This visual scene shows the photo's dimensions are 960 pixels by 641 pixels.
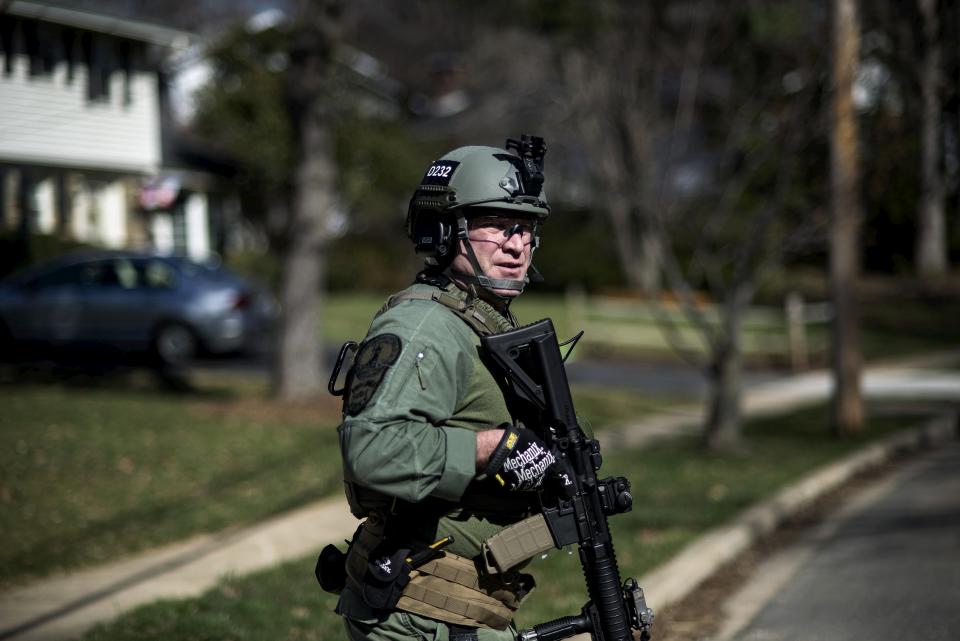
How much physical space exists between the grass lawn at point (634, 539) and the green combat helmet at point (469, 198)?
6.36ft

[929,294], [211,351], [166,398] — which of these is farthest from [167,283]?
[929,294]

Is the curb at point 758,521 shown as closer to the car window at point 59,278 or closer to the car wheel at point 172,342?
the car wheel at point 172,342

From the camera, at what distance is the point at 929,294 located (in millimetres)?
27297

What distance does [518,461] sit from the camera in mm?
2770

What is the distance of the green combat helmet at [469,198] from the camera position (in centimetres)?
305

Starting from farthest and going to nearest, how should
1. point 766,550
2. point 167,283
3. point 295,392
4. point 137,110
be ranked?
1. point 137,110
2. point 167,283
3. point 295,392
4. point 766,550

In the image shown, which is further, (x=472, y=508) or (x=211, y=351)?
(x=211, y=351)

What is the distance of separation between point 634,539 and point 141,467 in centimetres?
441

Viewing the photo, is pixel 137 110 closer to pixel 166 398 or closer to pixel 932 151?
pixel 166 398

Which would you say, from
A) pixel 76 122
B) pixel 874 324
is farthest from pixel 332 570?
pixel 874 324

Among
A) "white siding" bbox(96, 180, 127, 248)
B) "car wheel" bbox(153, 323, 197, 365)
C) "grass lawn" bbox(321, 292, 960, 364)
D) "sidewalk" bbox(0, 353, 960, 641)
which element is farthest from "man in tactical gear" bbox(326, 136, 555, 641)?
"white siding" bbox(96, 180, 127, 248)

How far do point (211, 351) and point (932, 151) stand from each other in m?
11.1

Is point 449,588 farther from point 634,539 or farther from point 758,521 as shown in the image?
point 758,521

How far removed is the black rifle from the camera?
9.62 ft
